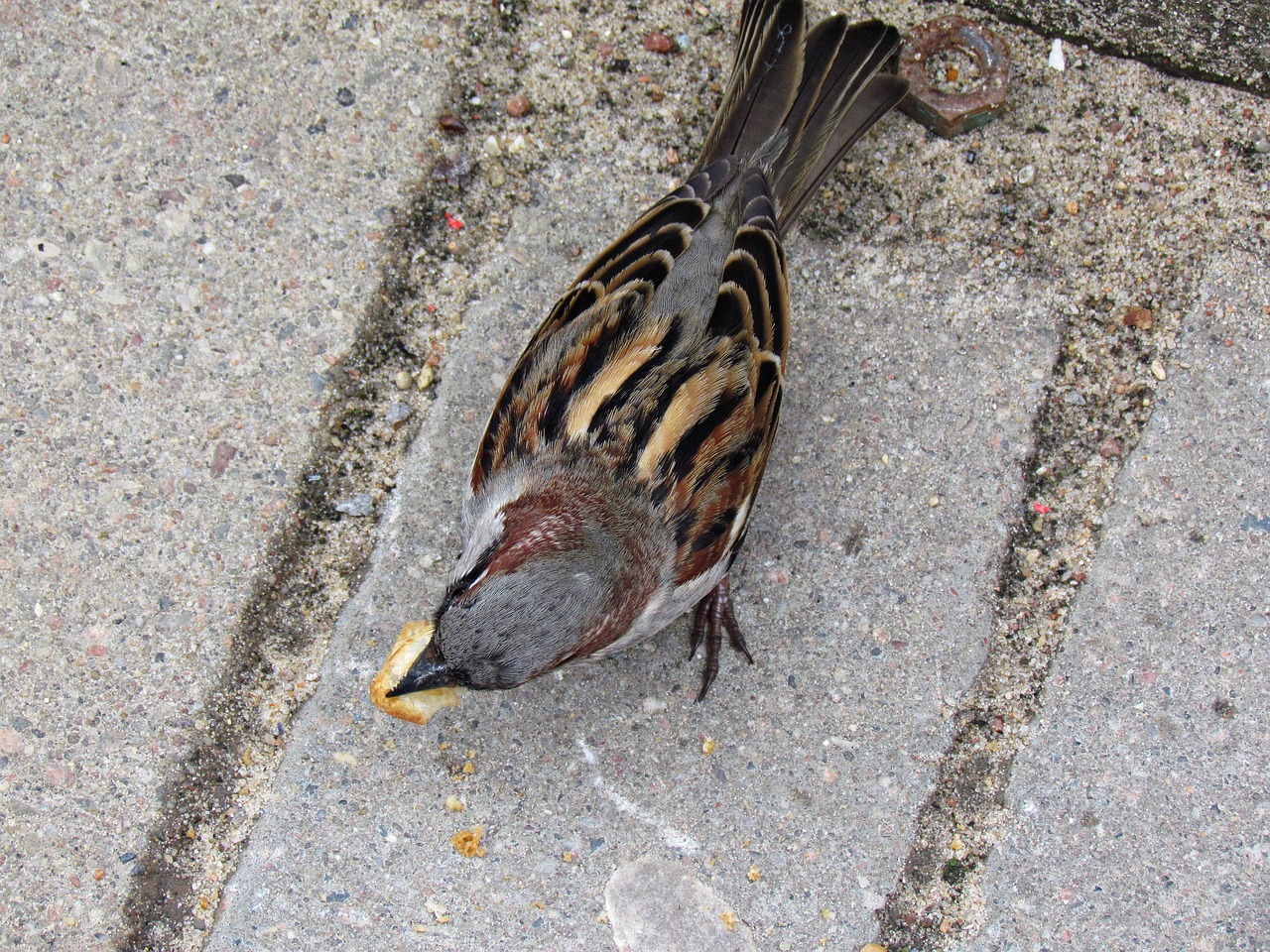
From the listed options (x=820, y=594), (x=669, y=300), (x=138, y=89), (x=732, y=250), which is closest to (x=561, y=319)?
(x=669, y=300)

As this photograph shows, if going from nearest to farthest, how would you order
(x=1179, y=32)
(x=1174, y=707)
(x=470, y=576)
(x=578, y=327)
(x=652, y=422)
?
1. (x=470, y=576)
2. (x=652, y=422)
3. (x=578, y=327)
4. (x=1174, y=707)
5. (x=1179, y=32)

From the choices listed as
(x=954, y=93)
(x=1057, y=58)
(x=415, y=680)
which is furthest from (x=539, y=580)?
(x=1057, y=58)

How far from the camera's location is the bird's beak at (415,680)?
2490 millimetres

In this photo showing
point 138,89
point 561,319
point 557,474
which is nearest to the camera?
point 557,474

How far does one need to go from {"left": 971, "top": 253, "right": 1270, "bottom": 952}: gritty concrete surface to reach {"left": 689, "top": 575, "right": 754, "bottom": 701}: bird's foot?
0.88 metres

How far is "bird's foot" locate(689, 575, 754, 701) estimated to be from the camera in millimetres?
3082

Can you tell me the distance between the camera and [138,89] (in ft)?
10.8

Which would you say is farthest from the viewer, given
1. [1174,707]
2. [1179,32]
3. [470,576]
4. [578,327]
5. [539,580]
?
[1179,32]

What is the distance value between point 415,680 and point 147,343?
1449mm

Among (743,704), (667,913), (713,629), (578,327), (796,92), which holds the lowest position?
(667,913)

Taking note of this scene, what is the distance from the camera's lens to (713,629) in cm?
311

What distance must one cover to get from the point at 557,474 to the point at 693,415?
1.28 feet

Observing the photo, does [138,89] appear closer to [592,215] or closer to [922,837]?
[592,215]

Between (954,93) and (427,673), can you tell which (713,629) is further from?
(954,93)
